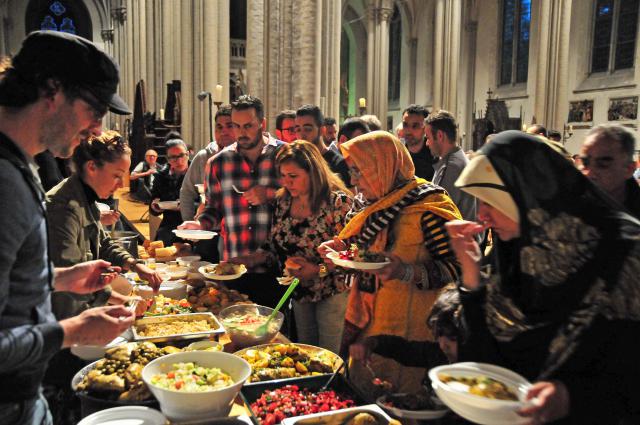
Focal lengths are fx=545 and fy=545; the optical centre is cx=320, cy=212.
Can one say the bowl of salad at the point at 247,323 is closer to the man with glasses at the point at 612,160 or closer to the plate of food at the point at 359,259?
the plate of food at the point at 359,259

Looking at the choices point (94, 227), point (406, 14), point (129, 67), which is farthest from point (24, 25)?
point (94, 227)

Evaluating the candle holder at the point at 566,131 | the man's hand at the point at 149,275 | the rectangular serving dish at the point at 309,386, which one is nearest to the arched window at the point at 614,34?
the candle holder at the point at 566,131

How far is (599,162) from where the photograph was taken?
3080mm

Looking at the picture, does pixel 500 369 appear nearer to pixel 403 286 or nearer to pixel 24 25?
pixel 403 286

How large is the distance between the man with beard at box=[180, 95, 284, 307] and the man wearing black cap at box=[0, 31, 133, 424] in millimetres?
2277

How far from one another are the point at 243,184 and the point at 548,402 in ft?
9.63

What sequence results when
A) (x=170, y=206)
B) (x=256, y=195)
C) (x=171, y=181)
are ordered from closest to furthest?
(x=256, y=195) < (x=170, y=206) < (x=171, y=181)

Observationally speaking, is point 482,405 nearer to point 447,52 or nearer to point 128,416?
point 128,416

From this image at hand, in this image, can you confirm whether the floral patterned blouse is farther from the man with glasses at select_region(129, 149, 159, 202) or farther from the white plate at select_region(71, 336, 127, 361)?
the man with glasses at select_region(129, 149, 159, 202)

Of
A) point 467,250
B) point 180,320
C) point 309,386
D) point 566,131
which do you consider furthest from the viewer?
point 566,131

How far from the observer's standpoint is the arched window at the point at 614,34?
648 inches

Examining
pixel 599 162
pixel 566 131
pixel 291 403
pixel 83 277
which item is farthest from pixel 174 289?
pixel 566 131

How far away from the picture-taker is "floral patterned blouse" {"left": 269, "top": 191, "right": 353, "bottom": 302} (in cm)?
330

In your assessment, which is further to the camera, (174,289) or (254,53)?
(254,53)
